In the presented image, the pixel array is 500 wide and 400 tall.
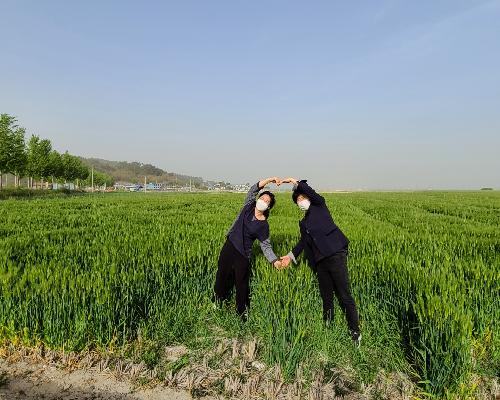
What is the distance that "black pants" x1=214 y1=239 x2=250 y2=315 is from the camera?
16.1 feet

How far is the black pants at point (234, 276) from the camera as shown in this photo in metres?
4.90

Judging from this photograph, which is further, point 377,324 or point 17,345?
point 377,324

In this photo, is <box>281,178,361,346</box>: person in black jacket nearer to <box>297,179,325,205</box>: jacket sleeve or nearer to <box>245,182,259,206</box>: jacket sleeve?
<box>297,179,325,205</box>: jacket sleeve

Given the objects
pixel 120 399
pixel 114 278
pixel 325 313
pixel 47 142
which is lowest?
pixel 120 399

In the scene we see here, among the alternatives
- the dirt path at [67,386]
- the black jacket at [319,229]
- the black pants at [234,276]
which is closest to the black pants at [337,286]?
the black jacket at [319,229]

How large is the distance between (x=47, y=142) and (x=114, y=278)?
60787 mm

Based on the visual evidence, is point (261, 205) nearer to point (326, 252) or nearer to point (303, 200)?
point (303, 200)

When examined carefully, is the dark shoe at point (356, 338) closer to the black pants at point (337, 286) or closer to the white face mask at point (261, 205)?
the black pants at point (337, 286)

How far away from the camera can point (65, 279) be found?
4324 mm

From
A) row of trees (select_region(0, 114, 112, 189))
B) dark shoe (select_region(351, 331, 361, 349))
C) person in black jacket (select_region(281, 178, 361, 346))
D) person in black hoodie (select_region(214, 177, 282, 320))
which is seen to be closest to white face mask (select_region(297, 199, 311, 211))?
person in black jacket (select_region(281, 178, 361, 346))

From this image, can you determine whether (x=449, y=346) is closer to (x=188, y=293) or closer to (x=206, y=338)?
(x=206, y=338)

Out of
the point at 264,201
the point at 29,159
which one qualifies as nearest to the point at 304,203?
the point at 264,201

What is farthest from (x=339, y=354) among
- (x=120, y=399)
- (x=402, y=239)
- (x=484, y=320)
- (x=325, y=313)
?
(x=402, y=239)

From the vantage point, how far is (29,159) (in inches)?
2026
